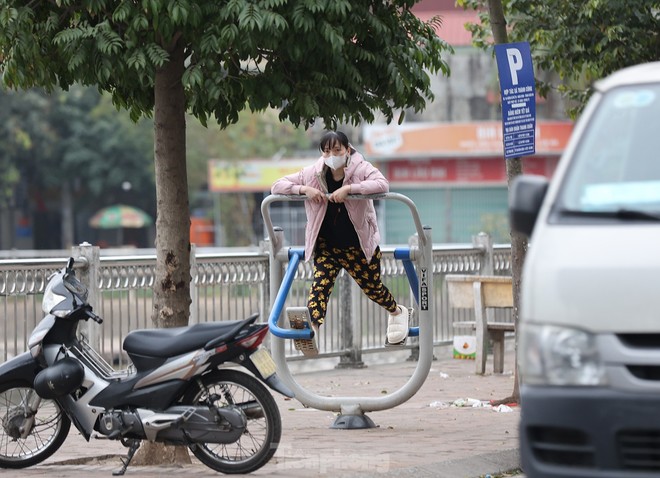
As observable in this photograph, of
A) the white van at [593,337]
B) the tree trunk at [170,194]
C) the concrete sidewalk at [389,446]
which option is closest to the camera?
the white van at [593,337]

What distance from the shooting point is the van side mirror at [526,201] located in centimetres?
564

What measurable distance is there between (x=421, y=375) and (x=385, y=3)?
98.7 inches

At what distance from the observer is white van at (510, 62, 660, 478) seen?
16.1 ft

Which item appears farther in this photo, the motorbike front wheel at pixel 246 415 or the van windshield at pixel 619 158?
the motorbike front wheel at pixel 246 415

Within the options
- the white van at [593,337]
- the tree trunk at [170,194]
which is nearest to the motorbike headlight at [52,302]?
the tree trunk at [170,194]

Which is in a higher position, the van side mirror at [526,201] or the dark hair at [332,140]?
the dark hair at [332,140]

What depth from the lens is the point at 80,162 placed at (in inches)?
2402

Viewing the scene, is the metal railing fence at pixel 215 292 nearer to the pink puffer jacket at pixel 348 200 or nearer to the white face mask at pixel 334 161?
the pink puffer jacket at pixel 348 200

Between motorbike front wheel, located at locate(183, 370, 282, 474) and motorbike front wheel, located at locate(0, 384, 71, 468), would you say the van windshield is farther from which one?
motorbike front wheel, located at locate(0, 384, 71, 468)

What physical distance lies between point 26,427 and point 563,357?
408cm

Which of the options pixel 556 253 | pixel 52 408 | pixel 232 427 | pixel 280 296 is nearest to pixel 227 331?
pixel 232 427

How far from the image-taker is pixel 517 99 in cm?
1045

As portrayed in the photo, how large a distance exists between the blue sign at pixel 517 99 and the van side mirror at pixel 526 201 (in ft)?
15.6

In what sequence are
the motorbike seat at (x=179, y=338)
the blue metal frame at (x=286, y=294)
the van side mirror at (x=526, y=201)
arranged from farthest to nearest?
the blue metal frame at (x=286, y=294)
the motorbike seat at (x=179, y=338)
the van side mirror at (x=526, y=201)
